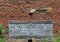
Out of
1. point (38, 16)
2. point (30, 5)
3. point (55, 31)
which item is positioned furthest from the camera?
point (30, 5)

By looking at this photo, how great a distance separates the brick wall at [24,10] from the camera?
12098 mm

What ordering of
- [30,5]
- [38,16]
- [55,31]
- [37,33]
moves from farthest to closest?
[30,5], [38,16], [55,31], [37,33]

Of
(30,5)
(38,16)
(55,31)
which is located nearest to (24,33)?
(55,31)

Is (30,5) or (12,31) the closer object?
(12,31)

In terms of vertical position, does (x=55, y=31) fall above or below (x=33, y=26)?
below

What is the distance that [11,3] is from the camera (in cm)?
1331

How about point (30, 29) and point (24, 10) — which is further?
point (24, 10)

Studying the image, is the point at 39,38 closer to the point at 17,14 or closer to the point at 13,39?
the point at 13,39

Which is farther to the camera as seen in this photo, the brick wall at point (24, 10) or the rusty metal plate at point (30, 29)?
the brick wall at point (24, 10)

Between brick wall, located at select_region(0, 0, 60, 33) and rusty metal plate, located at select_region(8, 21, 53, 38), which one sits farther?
brick wall, located at select_region(0, 0, 60, 33)

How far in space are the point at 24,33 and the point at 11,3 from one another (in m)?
5.30

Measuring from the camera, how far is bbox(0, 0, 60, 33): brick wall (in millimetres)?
12098

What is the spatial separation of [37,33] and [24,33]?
1.26ft

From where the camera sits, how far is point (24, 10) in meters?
12.8
